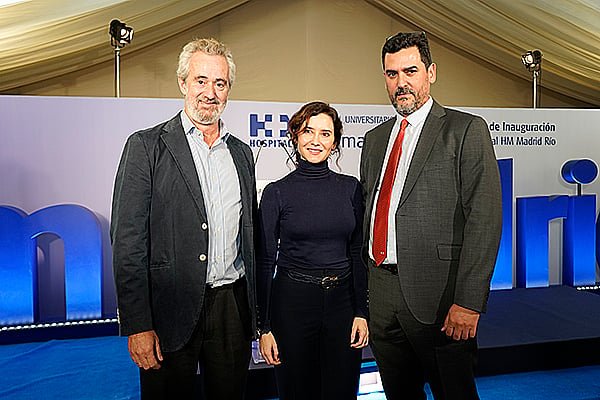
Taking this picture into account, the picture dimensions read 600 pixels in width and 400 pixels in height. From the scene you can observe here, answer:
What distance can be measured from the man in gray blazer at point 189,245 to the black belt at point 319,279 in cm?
16

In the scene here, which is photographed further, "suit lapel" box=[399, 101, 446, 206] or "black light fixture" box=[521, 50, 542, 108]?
"black light fixture" box=[521, 50, 542, 108]

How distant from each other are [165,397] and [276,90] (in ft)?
14.0

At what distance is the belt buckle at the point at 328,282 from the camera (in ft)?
6.05

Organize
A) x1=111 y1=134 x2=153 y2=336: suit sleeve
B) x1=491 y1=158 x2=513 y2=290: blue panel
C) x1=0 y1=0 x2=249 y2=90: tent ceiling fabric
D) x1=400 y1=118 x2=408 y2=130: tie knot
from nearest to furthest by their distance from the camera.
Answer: x1=111 y1=134 x2=153 y2=336: suit sleeve
x1=400 y1=118 x2=408 y2=130: tie knot
x1=0 y1=0 x2=249 y2=90: tent ceiling fabric
x1=491 y1=158 x2=513 y2=290: blue panel

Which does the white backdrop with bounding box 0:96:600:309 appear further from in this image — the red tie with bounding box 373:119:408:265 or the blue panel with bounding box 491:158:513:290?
the red tie with bounding box 373:119:408:265

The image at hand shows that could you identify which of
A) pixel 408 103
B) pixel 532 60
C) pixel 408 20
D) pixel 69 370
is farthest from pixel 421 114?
pixel 408 20

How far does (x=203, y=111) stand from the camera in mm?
1744

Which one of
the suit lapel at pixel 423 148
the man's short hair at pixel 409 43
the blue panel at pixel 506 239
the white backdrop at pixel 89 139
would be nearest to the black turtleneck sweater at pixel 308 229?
the suit lapel at pixel 423 148

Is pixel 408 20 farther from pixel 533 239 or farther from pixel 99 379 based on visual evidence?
pixel 99 379

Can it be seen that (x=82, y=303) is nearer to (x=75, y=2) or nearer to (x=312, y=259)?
(x=75, y=2)

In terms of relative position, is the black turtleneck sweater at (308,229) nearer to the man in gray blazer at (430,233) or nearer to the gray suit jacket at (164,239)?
the man in gray blazer at (430,233)

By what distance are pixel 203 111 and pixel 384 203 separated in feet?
2.25

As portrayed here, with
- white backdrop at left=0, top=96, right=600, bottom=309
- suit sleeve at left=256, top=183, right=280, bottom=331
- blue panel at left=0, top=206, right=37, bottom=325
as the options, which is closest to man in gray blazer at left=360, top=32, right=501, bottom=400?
suit sleeve at left=256, top=183, right=280, bottom=331

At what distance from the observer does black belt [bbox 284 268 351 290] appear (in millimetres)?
1844
